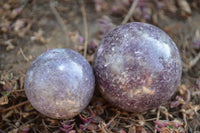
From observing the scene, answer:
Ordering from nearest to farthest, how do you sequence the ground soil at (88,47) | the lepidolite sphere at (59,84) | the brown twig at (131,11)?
the lepidolite sphere at (59,84) < the ground soil at (88,47) < the brown twig at (131,11)

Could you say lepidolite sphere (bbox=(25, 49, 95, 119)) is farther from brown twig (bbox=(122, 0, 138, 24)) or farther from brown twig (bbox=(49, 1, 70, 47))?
brown twig (bbox=(122, 0, 138, 24))

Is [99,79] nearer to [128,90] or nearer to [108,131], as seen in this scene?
[128,90]

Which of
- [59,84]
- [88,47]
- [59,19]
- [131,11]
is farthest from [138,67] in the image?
[59,19]

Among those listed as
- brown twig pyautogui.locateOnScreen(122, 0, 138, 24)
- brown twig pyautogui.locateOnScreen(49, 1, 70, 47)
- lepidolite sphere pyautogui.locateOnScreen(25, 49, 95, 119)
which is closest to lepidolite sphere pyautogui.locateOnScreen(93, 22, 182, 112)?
lepidolite sphere pyautogui.locateOnScreen(25, 49, 95, 119)

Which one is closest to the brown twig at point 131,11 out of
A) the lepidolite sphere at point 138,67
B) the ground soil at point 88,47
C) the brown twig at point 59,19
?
the ground soil at point 88,47

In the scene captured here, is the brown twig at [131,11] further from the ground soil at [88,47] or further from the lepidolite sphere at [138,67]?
the lepidolite sphere at [138,67]

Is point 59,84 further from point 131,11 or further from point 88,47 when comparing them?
point 131,11
